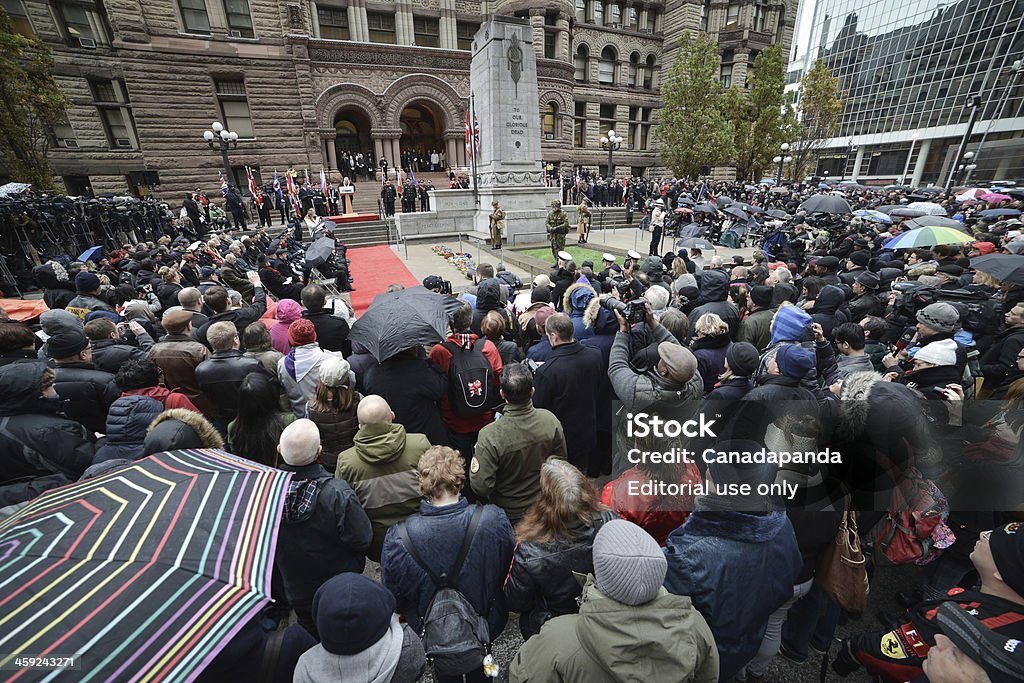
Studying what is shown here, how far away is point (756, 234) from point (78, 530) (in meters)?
19.7

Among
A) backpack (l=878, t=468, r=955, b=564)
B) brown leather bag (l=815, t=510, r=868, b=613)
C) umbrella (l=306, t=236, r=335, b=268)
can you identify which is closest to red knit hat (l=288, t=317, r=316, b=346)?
brown leather bag (l=815, t=510, r=868, b=613)

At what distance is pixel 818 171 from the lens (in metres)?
59.8

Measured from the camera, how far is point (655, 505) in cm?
266

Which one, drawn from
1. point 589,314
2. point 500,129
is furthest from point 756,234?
point 589,314

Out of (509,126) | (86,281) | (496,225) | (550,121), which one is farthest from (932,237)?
(550,121)

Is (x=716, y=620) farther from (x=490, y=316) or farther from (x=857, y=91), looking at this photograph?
(x=857, y=91)

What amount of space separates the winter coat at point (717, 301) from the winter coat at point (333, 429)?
4.07m

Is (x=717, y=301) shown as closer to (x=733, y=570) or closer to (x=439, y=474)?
(x=733, y=570)

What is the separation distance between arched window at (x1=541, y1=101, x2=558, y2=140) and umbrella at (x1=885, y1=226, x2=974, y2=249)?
90.1ft

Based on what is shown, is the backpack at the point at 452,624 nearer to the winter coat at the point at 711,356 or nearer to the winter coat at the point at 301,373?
the winter coat at the point at 301,373

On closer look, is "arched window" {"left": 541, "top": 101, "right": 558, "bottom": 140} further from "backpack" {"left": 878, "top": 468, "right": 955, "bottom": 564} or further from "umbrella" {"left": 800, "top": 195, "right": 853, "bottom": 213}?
"backpack" {"left": 878, "top": 468, "right": 955, "bottom": 564}

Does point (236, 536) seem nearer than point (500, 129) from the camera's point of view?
Yes

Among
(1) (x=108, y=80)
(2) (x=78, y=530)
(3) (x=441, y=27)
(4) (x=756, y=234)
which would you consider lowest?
(4) (x=756, y=234)

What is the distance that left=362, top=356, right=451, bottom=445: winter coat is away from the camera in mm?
3537
